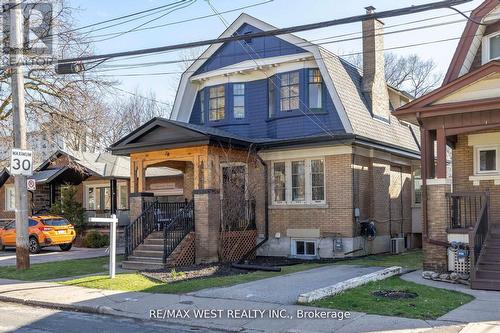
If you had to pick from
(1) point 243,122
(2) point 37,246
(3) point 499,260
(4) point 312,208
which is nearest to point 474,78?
(3) point 499,260

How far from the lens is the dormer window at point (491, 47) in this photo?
51.2 ft

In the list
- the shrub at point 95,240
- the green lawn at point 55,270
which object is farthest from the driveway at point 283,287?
the shrub at point 95,240

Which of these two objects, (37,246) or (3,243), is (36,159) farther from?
(37,246)

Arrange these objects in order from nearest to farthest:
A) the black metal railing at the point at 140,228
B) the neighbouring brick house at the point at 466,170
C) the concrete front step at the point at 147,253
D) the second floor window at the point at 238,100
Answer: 1. the neighbouring brick house at the point at 466,170
2. the concrete front step at the point at 147,253
3. the black metal railing at the point at 140,228
4. the second floor window at the point at 238,100

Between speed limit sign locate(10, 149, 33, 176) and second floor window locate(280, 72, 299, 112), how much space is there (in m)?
8.56

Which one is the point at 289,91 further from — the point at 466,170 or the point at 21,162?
the point at 21,162

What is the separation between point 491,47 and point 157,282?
11206mm

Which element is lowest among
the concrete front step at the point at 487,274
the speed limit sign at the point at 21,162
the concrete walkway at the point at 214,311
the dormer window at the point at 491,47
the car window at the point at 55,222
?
the concrete walkway at the point at 214,311

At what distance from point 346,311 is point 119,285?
5.75 metres

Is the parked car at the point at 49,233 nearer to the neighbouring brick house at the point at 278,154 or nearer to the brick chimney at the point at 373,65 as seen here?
the neighbouring brick house at the point at 278,154

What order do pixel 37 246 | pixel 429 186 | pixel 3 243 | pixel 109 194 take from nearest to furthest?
pixel 429 186
pixel 37 246
pixel 3 243
pixel 109 194

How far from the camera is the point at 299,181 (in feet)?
62.6

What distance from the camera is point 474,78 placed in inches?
502

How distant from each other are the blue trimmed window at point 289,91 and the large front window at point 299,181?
1940 millimetres
